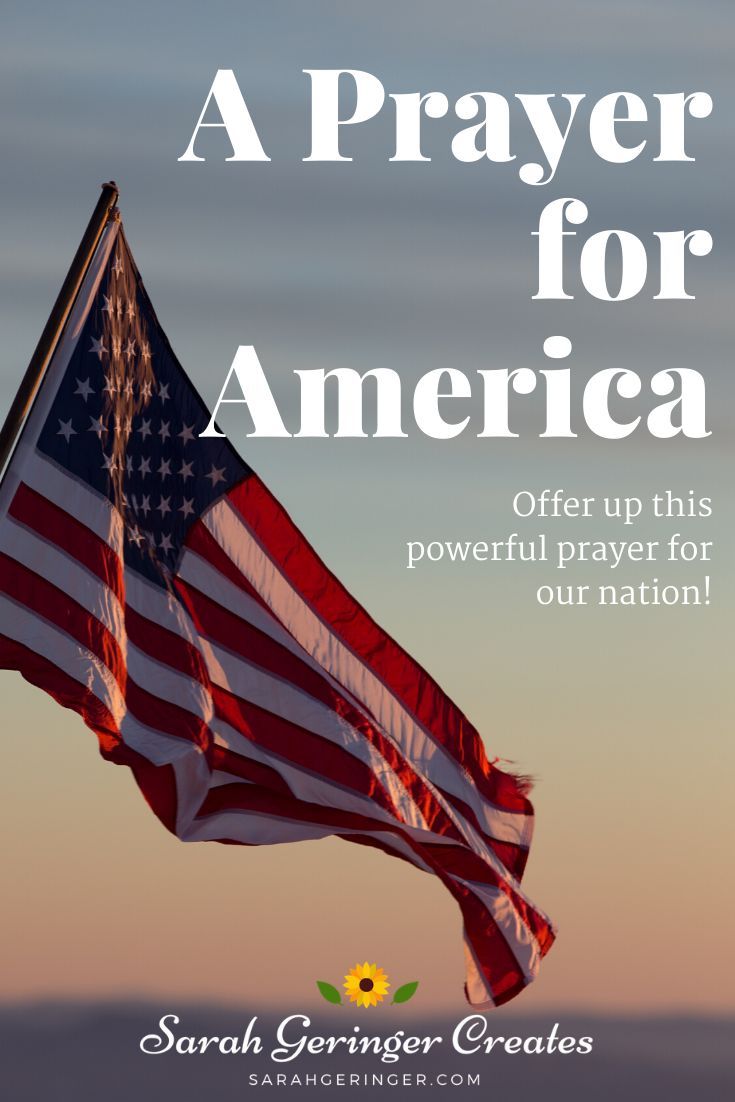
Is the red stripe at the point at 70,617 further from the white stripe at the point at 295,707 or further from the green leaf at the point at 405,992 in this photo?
the green leaf at the point at 405,992

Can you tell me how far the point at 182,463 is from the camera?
22516 millimetres

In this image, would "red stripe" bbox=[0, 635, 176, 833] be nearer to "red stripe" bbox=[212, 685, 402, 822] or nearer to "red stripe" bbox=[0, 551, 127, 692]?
"red stripe" bbox=[0, 551, 127, 692]

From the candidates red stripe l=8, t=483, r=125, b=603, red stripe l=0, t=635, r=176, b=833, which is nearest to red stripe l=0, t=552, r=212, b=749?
red stripe l=0, t=635, r=176, b=833

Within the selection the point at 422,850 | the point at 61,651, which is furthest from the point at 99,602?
the point at 422,850

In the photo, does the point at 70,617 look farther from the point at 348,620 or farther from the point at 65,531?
the point at 348,620

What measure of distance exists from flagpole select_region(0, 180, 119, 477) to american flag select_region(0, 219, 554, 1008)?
0.36 m

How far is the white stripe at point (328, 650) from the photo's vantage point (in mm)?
22891

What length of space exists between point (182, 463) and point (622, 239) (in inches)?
420

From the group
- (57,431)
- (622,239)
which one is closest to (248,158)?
(622,239)

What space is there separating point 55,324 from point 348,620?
4693 millimetres

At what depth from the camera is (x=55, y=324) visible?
20750mm

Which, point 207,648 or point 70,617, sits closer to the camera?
point 70,617

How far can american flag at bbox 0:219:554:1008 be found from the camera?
2073 cm

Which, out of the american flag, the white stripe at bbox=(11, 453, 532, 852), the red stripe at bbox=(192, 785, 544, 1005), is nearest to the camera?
the american flag
